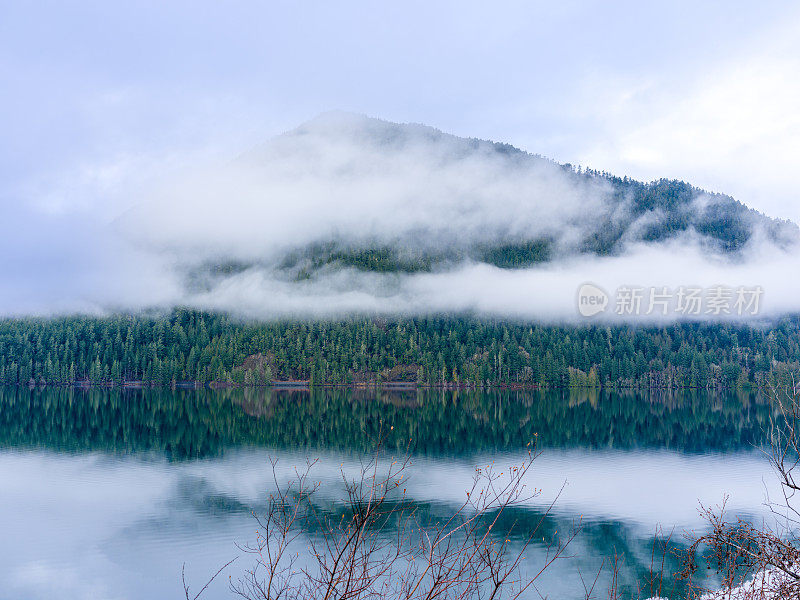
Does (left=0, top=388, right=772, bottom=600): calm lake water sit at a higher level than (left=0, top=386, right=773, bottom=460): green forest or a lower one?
higher

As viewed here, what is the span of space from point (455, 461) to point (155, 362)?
162 metres

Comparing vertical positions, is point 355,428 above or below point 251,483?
below

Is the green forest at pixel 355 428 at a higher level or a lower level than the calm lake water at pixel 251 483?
lower

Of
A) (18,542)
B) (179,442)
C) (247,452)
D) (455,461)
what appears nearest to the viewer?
(18,542)

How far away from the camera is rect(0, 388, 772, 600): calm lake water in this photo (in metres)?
25.5

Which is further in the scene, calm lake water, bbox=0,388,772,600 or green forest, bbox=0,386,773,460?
green forest, bbox=0,386,773,460

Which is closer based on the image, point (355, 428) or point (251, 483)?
point (251, 483)

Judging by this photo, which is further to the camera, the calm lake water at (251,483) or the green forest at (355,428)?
the green forest at (355,428)

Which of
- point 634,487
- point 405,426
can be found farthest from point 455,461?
point 405,426

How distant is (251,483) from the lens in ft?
132

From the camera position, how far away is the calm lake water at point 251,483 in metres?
25.5

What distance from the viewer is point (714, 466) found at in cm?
4956

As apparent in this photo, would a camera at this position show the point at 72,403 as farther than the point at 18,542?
Yes

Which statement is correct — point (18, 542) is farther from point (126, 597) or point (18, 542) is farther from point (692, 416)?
point (692, 416)
